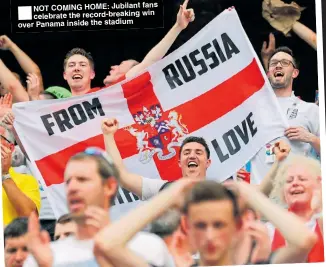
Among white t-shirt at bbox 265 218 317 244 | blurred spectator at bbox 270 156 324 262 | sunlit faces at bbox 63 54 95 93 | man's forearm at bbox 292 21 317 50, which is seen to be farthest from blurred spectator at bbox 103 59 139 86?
white t-shirt at bbox 265 218 317 244

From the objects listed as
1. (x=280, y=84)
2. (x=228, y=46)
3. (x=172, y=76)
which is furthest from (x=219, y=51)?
(x=280, y=84)

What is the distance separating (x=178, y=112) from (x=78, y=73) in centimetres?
85

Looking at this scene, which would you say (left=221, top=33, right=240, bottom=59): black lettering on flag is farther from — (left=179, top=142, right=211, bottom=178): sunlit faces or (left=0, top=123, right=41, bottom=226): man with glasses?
(left=0, top=123, right=41, bottom=226): man with glasses

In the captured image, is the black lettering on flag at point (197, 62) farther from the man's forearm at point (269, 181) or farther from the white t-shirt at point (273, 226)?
the white t-shirt at point (273, 226)

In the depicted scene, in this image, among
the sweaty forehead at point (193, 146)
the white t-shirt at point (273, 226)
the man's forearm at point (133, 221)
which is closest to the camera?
the man's forearm at point (133, 221)

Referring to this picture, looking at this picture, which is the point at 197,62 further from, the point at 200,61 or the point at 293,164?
the point at 293,164

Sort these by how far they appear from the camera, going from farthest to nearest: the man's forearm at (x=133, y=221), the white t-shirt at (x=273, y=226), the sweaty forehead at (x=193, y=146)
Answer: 1. the sweaty forehead at (x=193, y=146)
2. the white t-shirt at (x=273, y=226)
3. the man's forearm at (x=133, y=221)

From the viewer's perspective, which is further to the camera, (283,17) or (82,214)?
(283,17)

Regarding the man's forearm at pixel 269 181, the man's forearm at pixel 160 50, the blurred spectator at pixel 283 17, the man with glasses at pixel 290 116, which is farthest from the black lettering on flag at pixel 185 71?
the man's forearm at pixel 269 181

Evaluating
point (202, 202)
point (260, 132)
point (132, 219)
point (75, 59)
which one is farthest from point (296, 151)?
point (75, 59)

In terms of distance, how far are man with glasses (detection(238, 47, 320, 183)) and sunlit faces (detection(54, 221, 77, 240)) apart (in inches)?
54.4

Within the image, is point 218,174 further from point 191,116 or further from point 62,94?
point 62,94

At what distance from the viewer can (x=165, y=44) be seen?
661 centimetres

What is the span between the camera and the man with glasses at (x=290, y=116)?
6.61 meters
